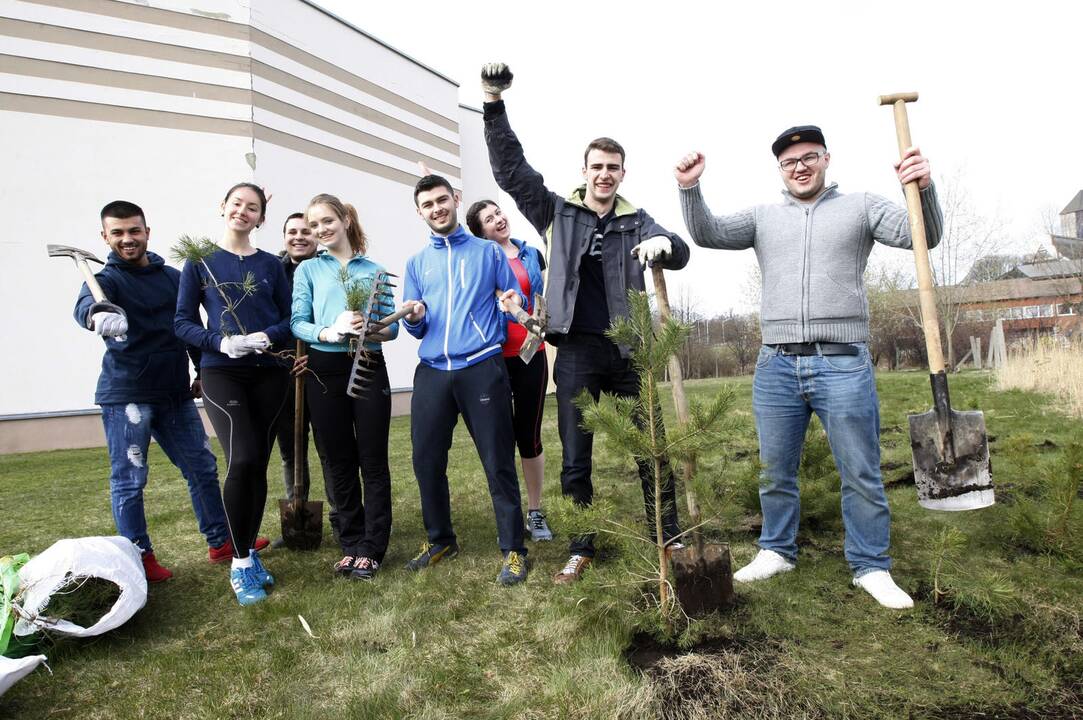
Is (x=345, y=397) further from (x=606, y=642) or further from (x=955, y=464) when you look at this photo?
(x=955, y=464)

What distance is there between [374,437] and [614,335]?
63.9 inches

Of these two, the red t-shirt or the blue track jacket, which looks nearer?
the blue track jacket

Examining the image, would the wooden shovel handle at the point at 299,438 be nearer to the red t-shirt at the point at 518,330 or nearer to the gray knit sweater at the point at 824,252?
the red t-shirt at the point at 518,330

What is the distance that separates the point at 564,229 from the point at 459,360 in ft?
2.68

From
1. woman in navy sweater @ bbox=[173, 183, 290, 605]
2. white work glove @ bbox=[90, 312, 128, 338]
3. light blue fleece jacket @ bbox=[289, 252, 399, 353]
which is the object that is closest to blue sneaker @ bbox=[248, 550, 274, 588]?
woman in navy sweater @ bbox=[173, 183, 290, 605]

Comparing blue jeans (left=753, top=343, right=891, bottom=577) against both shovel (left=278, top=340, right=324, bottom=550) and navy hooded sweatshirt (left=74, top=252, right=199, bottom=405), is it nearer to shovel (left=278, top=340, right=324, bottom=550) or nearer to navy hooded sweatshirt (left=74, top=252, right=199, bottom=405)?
shovel (left=278, top=340, right=324, bottom=550)

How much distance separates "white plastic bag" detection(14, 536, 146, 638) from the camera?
94.9 inches

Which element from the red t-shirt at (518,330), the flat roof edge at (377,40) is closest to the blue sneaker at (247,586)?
the red t-shirt at (518,330)

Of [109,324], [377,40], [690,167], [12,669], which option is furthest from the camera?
[377,40]

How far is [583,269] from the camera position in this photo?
318 cm

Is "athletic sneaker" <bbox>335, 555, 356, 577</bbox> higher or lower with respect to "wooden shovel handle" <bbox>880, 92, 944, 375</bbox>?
lower

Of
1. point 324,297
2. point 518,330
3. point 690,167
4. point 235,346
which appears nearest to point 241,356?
point 235,346

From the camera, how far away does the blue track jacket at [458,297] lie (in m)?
3.21

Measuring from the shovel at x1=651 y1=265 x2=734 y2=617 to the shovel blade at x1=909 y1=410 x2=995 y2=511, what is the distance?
0.89m
